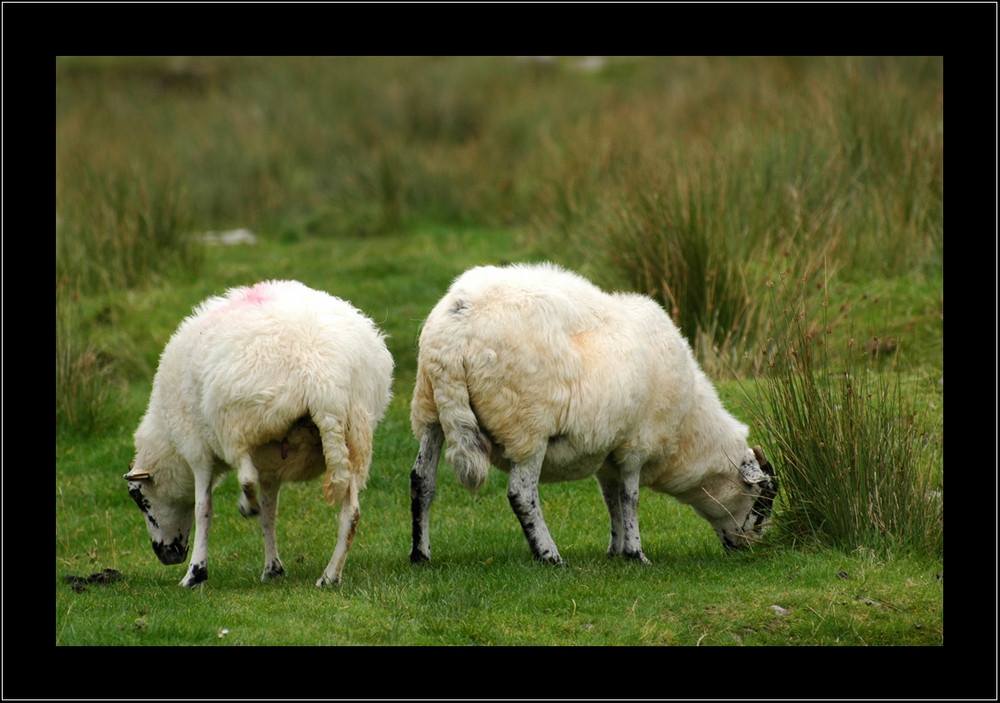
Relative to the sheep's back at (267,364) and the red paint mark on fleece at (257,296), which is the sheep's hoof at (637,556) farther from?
the red paint mark on fleece at (257,296)

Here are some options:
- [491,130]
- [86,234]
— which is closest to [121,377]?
[86,234]

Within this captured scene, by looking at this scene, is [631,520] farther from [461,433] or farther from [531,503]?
[461,433]

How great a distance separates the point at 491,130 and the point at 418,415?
1471 cm

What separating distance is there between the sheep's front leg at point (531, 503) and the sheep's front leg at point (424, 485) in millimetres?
540

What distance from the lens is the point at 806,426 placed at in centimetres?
699

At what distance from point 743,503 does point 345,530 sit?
2.86 m

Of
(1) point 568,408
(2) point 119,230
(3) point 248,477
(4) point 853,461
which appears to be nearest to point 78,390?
(2) point 119,230

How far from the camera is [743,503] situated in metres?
7.44

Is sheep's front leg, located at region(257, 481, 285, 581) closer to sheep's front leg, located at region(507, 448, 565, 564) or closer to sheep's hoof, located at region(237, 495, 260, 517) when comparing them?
sheep's hoof, located at region(237, 495, 260, 517)

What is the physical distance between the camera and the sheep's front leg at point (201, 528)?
6.58m

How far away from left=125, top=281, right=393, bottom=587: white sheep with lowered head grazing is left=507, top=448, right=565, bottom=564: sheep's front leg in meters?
0.94

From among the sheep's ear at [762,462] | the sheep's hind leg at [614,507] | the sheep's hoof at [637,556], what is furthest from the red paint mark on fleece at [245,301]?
the sheep's ear at [762,462]

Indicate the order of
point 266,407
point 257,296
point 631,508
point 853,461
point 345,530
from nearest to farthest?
1. point 266,407
2. point 345,530
3. point 257,296
4. point 853,461
5. point 631,508

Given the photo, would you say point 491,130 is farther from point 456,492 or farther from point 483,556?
point 483,556
